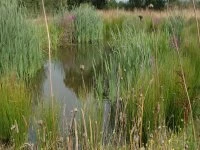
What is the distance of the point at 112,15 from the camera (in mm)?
17969

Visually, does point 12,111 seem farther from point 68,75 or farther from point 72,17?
point 72,17

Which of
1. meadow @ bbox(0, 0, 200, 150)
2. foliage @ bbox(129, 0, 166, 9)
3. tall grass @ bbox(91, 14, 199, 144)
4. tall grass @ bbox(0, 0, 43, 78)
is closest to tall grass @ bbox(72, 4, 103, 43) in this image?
meadow @ bbox(0, 0, 200, 150)

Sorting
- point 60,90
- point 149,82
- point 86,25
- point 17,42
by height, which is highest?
point 149,82

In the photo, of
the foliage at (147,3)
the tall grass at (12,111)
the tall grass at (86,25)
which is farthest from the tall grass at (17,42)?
the foliage at (147,3)

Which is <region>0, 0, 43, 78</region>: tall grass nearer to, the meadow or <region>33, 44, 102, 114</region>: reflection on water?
the meadow

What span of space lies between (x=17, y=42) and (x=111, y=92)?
2.38 metres

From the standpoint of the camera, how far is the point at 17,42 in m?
6.78

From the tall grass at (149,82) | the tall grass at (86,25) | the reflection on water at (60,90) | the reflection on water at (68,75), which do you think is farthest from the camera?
the tall grass at (86,25)

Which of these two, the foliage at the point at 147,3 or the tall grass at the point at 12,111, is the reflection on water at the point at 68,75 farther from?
the foliage at the point at 147,3

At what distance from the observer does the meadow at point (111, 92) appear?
8.59 ft

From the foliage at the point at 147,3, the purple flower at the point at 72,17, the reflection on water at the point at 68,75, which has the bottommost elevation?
the reflection on water at the point at 68,75

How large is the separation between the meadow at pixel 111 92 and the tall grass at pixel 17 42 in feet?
0.05

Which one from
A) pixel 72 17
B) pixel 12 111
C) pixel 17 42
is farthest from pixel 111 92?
pixel 72 17

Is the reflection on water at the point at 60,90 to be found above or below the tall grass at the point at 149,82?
below
